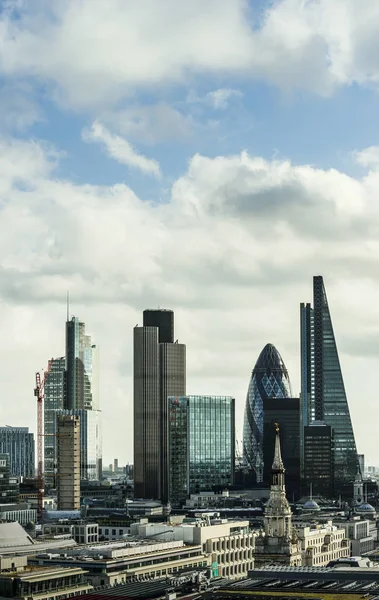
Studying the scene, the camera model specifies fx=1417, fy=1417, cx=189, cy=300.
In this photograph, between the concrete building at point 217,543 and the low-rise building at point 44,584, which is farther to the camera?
the concrete building at point 217,543

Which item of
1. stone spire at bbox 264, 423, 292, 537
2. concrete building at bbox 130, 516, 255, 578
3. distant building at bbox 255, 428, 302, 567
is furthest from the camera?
concrete building at bbox 130, 516, 255, 578

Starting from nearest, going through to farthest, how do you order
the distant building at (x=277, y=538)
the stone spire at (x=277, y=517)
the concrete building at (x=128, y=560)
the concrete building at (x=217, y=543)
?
the concrete building at (x=128, y=560) < the distant building at (x=277, y=538) < the stone spire at (x=277, y=517) < the concrete building at (x=217, y=543)

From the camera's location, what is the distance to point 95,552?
557ft

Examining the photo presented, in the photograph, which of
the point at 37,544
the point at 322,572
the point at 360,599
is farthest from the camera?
the point at 37,544

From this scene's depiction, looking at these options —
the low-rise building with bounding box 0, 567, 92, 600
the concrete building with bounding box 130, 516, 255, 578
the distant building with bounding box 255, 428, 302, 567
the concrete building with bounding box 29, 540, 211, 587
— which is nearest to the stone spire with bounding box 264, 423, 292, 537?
the distant building with bounding box 255, 428, 302, 567

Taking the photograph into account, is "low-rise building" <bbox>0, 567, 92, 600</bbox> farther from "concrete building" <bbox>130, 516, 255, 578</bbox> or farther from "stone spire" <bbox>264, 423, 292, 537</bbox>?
"concrete building" <bbox>130, 516, 255, 578</bbox>

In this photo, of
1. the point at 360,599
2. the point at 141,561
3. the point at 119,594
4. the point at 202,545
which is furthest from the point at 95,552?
the point at 360,599

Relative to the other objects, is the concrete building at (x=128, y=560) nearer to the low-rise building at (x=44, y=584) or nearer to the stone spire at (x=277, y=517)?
the low-rise building at (x=44, y=584)

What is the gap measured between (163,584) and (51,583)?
1125cm

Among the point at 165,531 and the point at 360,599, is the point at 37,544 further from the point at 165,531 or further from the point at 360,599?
the point at 360,599

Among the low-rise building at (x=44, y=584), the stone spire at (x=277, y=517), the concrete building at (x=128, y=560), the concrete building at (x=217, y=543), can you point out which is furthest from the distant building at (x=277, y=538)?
the low-rise building at (x=44, y=584)

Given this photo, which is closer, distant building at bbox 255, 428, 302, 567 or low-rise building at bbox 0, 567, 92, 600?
low-rise building at bbox 0, 567, 92, 600

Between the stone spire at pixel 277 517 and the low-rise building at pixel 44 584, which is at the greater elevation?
the stone spire at pixel 277 517

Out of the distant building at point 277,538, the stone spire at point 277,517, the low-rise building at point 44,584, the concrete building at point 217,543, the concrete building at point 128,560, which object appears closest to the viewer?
the low-rise building at point 44,584
